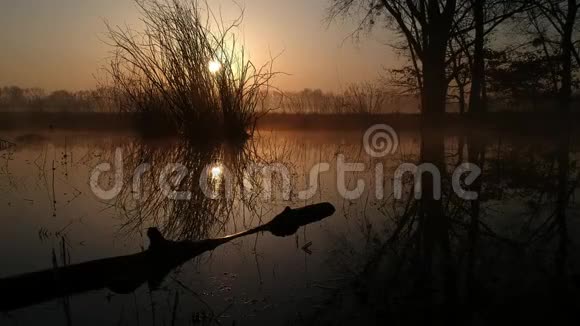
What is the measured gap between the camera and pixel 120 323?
1.93 m

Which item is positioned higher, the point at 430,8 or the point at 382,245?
the point at 430,8

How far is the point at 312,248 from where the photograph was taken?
9.71 feet

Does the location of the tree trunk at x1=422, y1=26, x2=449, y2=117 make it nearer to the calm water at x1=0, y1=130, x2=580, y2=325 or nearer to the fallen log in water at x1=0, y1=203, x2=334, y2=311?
the calm water at x1=0, y1=130, x2=580, y2=325

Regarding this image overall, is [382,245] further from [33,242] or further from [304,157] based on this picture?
[304,157]

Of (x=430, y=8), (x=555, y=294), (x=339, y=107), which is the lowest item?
(x=555, y=294)

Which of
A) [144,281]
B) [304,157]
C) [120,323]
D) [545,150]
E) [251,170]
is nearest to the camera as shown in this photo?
[120,323]

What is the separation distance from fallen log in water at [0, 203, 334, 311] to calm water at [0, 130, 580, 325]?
0.22 feet

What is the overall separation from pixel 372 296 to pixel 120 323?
3.54ft

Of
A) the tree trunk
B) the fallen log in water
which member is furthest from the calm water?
the tree trunk

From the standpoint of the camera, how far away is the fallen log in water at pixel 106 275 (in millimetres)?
2121

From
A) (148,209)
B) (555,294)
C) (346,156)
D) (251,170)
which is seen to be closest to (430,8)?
(346,156)

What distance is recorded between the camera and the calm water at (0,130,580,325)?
2.04 m

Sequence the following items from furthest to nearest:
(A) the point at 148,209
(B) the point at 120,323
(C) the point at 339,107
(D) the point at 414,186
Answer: (C) the point at 339,107, (D) the point at 414,186, (A) the point at 148,209, (B) the point at 120,323

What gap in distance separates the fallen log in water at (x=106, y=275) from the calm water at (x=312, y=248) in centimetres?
7
